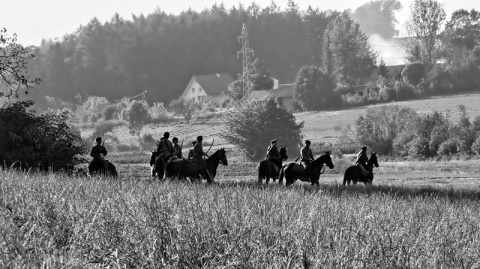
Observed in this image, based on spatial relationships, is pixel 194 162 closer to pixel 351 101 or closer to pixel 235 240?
pixel 235 240

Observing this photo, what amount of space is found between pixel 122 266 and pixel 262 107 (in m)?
76.7

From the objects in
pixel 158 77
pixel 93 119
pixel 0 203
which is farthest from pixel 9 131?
pixel 158 77

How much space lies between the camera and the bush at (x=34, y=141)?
35.3 meters

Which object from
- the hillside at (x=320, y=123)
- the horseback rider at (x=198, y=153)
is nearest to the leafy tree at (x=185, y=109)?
the hillside at (x=320, y=123)

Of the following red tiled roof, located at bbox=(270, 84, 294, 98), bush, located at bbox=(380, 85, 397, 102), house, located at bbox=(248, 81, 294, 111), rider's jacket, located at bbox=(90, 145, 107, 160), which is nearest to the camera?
rider's jacket, located at bbox=(90, 145, 107, 160)

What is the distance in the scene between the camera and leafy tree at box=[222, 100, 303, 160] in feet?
267

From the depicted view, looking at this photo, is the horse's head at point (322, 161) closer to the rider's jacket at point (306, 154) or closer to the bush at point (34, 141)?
the rider's jacket at point (306, 154)

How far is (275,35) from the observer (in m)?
175

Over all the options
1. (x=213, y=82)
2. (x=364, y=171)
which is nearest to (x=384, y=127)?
(x=364, y=171)

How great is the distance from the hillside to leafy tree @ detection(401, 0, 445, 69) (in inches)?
1354

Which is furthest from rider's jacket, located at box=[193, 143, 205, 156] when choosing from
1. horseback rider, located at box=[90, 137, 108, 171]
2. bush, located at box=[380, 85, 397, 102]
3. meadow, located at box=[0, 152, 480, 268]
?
bush, located at box=[380, 85, 397, 102]

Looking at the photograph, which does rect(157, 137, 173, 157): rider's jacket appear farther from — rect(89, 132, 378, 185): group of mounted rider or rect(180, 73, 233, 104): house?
rect(180, 73, 233, 104): house

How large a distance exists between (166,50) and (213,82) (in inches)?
543

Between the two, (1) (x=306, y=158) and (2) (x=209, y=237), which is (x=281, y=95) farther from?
(2) (x=209, y=237)
